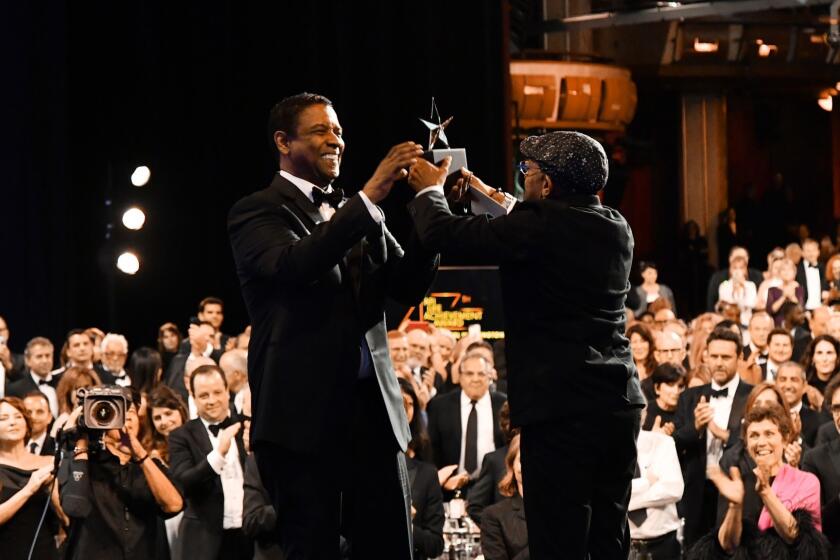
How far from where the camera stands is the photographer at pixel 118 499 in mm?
7000

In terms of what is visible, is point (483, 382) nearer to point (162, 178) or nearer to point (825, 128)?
point (162, 178)

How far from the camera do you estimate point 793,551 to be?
6.80m

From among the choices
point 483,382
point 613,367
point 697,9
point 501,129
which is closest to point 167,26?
point 501,129

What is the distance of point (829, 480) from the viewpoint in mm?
7133

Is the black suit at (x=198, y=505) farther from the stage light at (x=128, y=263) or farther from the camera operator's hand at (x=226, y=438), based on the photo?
the stage light at (x=128, y=263)

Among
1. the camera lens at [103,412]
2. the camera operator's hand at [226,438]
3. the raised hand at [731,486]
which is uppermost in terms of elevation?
the camera lens at [103,412]

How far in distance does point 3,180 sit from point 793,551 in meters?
10.8

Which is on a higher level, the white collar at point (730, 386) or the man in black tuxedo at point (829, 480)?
the white collar at point (730, 386)

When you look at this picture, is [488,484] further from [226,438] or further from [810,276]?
[810,276]

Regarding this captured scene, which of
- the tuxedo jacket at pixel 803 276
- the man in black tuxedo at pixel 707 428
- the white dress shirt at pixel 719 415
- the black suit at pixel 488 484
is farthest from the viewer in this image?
the tuxedo jacket at pixel 803 276

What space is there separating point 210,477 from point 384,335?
4.11 meters

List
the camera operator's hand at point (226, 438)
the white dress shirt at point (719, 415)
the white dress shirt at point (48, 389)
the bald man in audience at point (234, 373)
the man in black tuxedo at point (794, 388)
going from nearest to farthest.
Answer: the camera operator's hand at point (226, 438) < the white dress shirt at point (719, 415) < the man in black tuxedo at point (794, 388) < the bald man in audience at point (234, 373) < the white dress shirt at point (48, 389)

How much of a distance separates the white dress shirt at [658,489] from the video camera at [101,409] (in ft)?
10.1

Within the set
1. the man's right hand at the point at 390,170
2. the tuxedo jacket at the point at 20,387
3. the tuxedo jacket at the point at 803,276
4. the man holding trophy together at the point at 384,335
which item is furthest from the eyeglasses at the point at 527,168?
the tuxedo jacket at the point at 803,276
